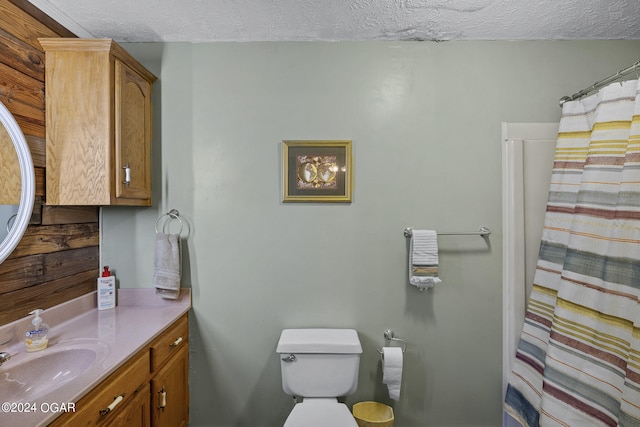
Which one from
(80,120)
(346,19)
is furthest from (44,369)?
Result: (346,19)

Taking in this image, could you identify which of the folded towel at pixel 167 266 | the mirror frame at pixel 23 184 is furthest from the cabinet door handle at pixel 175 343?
the mirror frame at pixel 23 184

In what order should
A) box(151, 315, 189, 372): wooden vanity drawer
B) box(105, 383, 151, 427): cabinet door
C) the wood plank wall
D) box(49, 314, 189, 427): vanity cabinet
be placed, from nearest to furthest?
box(49, 314, 189, 427): vanity cabinet
box(105, 383, 151, 427): cabinet door
the wood plank wall
box(151, 315, 189, 372): wooden vanity drawer

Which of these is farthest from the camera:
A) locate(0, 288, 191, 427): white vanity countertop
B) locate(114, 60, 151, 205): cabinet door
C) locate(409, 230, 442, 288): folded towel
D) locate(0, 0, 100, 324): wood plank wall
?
locate(409, 230, 442, 288): folded towel

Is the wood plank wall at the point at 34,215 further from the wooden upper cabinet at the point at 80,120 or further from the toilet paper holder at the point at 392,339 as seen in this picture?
the toilet paper holder at the point at 392,339

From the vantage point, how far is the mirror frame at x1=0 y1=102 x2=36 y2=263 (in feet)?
4.45

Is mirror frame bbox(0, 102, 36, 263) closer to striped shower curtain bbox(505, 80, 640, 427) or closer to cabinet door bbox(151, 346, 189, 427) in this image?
cabinet door bbox(151, 346, 189, 427)

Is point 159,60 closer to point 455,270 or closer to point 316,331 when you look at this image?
point 316,331

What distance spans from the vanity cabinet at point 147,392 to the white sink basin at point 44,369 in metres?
0.11

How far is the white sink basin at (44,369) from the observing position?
1.16m

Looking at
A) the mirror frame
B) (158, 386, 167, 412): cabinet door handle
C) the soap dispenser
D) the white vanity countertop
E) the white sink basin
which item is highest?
the mirror frame

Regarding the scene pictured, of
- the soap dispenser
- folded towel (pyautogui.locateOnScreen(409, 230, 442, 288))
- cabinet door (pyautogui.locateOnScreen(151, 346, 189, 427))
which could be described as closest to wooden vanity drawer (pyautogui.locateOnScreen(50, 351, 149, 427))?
cabinet door (pyautogui.locateOnScreen(151, 346, 189, 427))

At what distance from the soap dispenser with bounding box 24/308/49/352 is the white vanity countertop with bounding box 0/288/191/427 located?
0.03 meters

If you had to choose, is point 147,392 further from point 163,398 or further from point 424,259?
point 424,259

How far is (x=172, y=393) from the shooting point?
68.3 inches
